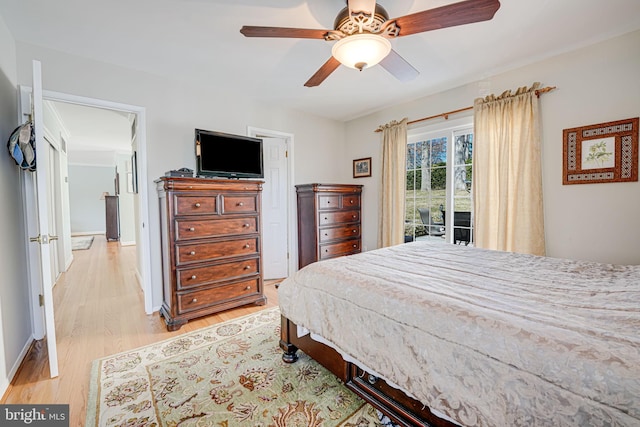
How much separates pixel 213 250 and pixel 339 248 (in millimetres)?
1878

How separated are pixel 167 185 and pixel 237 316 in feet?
4.65

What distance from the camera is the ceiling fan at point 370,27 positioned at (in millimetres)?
1460

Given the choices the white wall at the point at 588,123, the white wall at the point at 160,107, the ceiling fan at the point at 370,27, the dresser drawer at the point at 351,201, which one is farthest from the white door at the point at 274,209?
the white wall at the point at 588,123

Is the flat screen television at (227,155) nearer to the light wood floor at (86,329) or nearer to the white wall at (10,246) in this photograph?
the white wall at (10,246)

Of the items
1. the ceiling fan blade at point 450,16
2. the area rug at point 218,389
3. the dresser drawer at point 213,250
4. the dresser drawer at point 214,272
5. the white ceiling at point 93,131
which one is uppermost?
the white ceiling at point 93,131

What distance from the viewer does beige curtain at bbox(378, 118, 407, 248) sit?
3.74m

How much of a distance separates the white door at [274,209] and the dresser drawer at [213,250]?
0.94m

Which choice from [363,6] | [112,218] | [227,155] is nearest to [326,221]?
[227,155]

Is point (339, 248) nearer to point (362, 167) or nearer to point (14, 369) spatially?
point (362, 167)

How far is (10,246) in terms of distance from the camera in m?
1.90

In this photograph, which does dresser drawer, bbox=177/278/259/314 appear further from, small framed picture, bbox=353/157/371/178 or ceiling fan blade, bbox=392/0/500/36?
ceiling fan blade, bbox=392/0/500/36

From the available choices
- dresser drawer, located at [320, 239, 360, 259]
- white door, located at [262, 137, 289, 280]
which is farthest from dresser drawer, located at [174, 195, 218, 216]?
dresser drawer, located at [320, 239, 360, 259]

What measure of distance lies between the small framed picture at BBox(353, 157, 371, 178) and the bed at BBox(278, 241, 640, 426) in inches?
103

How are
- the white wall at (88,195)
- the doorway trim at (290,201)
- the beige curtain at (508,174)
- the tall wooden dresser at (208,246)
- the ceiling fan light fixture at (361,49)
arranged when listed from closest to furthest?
the ceiling fan light fixture at (361,49)
the tall wooden dresser at (208,246)
the beige curtain at (508,174)
the doorway trim at (290,201)
the white wall at (88,195)
